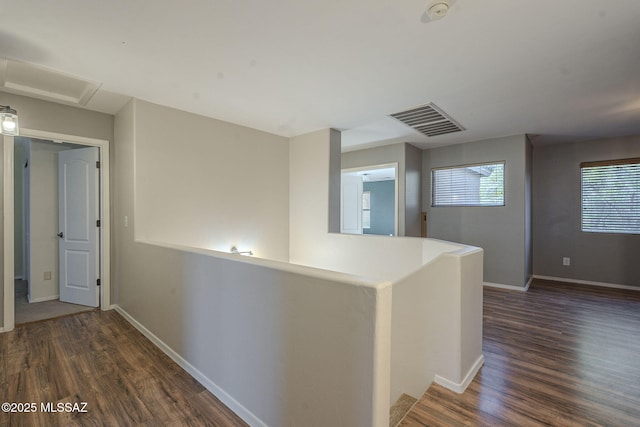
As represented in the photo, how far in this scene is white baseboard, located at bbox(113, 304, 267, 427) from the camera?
1.68 metres

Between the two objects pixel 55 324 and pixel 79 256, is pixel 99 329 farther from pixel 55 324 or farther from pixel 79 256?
pixel 79 256

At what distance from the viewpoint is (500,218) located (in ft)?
15.4

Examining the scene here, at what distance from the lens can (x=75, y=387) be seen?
2029 mm

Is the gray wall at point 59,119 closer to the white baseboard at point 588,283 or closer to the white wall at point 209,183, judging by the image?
the white wall at point 209,183

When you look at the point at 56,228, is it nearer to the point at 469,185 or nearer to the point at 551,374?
the point at 551,374

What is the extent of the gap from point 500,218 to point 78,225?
6.20 m

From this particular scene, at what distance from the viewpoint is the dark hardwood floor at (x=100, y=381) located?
5.71 feet

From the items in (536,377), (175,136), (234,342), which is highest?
(175,136)

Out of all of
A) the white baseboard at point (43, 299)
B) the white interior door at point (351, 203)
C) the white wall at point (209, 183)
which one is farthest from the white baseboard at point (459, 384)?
the white baseboard at point (43, 299)

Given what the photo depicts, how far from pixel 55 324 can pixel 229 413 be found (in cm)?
267

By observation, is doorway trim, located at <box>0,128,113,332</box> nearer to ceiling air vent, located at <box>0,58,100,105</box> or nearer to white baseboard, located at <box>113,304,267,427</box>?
ceiling air vent, located at <box>0,58,100,105</box>

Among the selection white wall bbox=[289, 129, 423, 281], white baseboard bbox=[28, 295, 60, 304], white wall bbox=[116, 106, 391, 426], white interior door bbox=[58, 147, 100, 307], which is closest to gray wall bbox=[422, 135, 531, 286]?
white wall bbox=[289, 129, 423, 281]

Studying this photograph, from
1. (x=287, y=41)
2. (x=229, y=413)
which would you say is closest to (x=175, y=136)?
(x=287, y=41)

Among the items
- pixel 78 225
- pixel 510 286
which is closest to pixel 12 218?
pixel 78 225
